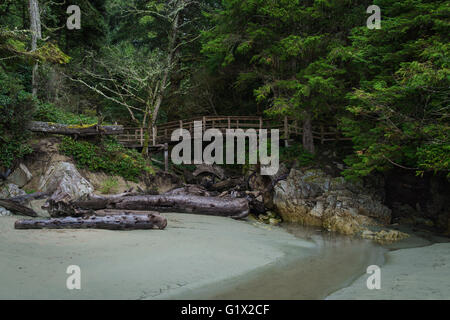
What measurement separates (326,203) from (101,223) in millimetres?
8539

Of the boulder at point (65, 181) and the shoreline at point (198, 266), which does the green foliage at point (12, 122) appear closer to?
the boulder at point (65, 181)

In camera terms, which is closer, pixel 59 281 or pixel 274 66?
pixel 59 281

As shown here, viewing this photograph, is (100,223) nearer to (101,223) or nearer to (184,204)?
(101,223)

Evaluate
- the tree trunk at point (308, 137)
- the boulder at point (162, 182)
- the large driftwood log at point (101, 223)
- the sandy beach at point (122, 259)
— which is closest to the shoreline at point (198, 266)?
the sandy beach at point (122, 259)

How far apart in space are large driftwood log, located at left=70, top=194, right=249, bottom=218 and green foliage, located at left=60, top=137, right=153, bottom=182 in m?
3.35

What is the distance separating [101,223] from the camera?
278 inches

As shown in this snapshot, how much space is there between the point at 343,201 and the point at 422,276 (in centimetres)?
721

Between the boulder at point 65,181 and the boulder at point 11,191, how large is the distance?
77 cm

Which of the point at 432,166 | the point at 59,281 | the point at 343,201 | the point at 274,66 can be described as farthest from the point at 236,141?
the point at 59,281

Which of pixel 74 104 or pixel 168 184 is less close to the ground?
pixel 74 104

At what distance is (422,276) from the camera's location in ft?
16.3

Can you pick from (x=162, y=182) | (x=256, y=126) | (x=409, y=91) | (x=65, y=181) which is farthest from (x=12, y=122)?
(x=409, y=91)

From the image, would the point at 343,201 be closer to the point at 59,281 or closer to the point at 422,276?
the point at 422,276

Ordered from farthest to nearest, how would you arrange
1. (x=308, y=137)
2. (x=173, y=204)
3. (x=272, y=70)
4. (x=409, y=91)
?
(x=272, y=70)
(x=308, y=137)
(x=173, y=204)
(x=409, y=91)
